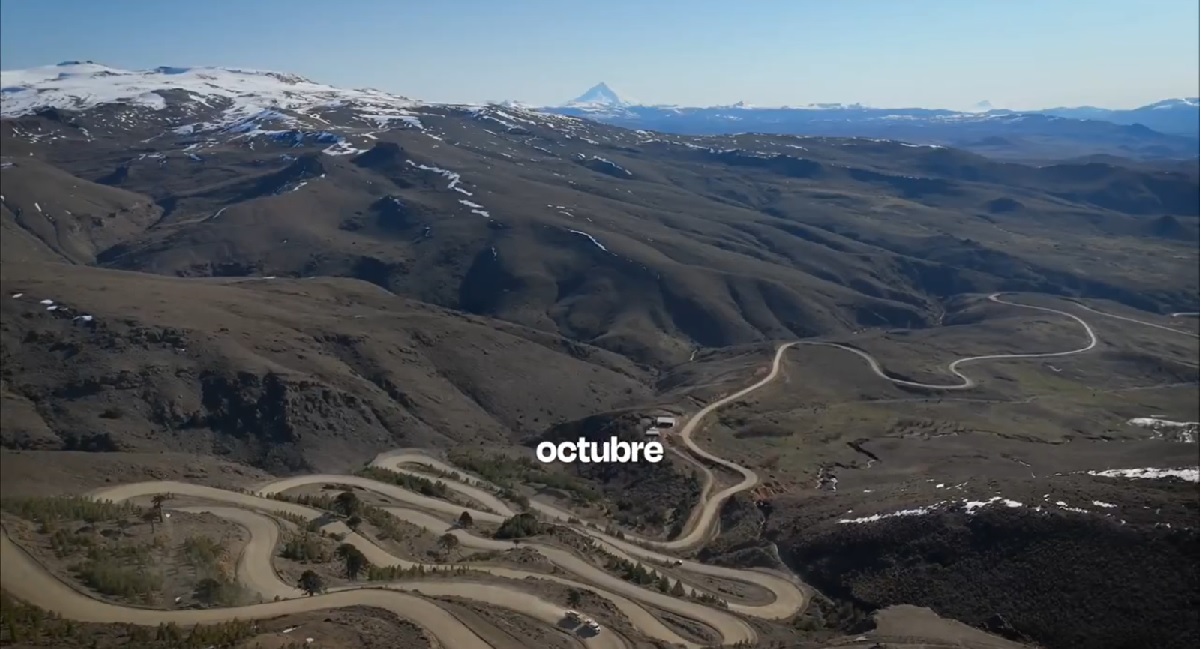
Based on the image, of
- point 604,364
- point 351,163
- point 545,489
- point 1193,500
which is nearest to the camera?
point 1193,500

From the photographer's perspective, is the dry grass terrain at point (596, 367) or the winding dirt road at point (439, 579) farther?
the dry grass terrain at point (596, 367)

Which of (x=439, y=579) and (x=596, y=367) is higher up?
(x=439, y=579)

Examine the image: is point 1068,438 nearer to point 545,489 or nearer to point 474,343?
point 545,489

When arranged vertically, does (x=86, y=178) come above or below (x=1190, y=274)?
above

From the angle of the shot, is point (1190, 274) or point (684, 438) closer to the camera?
point (684, 438)

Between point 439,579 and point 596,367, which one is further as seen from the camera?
point 596,367

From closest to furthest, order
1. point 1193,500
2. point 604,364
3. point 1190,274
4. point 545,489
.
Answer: point 1193,500
point 545,489
point 604,364
point 1190,274

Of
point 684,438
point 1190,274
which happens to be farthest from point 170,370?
point 1190,274

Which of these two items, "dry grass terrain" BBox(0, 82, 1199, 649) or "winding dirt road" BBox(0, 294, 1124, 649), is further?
"dry grass terrain" BBox(0, 82, 1199, 649)
